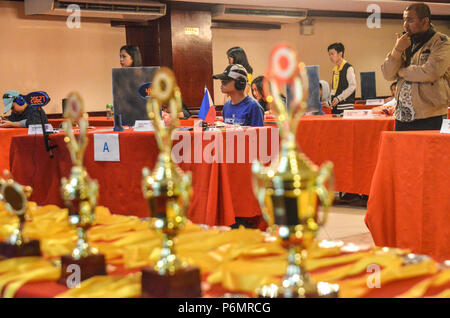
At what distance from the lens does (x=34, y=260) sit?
1.12m

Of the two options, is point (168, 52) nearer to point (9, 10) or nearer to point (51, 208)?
point (9, 10)

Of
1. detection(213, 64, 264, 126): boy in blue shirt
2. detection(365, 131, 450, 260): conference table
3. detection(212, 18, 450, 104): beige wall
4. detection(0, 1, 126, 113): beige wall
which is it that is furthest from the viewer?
detection(212, 18, 450, 104): beige wall

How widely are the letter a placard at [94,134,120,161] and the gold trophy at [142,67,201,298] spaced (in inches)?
102

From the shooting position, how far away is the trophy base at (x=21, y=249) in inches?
45.1

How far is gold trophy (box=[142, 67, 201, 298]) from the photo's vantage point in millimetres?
884

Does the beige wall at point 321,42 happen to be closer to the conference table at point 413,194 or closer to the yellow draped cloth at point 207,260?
the conference table at point 413,194

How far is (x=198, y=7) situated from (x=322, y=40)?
12.1ft

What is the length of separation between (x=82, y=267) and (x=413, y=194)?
2.15 metres

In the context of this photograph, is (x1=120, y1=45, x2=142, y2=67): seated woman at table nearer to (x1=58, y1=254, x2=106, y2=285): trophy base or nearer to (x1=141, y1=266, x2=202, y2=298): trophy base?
(x1=58, y1=254, x2=106, y2=285): trophy base

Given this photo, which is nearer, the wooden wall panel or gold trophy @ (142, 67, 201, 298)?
gold trophy @ (142, 67, 201, 298)

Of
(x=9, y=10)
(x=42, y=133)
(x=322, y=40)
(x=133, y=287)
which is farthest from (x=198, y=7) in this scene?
(x=133, y=287)

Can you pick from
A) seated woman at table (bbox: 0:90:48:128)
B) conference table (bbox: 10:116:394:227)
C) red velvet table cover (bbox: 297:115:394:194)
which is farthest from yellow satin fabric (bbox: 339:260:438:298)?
seated woman at table (bbox: 0:90:48:128)

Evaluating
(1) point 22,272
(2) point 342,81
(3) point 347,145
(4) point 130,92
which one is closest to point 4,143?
(4) point 130,92

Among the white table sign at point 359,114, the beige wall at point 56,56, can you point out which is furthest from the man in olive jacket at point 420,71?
the beige wall at point 56,56
